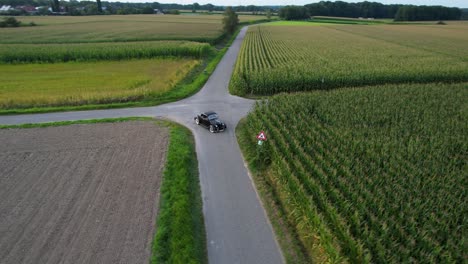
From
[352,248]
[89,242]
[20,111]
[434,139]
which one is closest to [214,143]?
[89,242]

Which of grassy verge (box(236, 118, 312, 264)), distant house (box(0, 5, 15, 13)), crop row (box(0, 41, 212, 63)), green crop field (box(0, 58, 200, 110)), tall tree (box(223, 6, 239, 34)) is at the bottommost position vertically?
grassy verge (box(236, 118, 312, 264))

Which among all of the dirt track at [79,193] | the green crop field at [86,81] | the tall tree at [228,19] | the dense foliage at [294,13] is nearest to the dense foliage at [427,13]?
the dense foliage at [294,13]

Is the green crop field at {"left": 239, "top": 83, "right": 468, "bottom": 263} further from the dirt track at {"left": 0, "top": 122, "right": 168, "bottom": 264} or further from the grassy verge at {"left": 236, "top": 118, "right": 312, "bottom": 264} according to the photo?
the dirt track at {"left": 0, "top": 122, "right": 168, "bottom": 264}

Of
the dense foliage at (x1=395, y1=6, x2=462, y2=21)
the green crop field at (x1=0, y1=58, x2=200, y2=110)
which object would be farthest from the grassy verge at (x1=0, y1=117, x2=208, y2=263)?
the dense foliage at (x1=395, y1=6, x2=462, y2=21)

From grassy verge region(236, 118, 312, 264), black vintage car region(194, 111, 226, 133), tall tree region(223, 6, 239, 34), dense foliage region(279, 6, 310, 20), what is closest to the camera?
grassy verge region(236, 118, 312, 264)

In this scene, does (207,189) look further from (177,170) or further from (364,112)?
(364,112)

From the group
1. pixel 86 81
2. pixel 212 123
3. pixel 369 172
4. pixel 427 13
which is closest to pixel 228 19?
pixel 86 81
